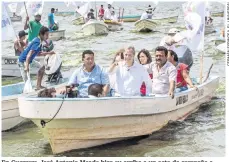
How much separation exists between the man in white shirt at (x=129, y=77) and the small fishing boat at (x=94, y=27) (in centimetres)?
1662

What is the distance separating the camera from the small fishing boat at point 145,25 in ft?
84.6

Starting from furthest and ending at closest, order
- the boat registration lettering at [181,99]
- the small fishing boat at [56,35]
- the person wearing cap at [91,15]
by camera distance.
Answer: the person wearing cap at [91,15], the small fishing boat at [56,35], the boat registration lettering at [181,99]

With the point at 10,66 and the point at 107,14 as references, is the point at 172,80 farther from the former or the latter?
the point at 107,14

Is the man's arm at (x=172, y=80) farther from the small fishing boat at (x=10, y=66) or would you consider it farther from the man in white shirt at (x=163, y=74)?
the small fishing boat at (x=10, y=66)

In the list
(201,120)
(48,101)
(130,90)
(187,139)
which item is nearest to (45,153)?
(48,101)

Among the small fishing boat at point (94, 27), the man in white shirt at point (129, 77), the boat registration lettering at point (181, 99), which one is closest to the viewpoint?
the man in white shirt at point (129, 77)

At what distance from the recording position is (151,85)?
788 cm

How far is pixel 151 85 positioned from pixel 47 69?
2.79 meters

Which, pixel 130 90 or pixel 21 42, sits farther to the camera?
pixel 21 42

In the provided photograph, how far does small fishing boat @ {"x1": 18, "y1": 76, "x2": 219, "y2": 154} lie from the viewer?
684 cm

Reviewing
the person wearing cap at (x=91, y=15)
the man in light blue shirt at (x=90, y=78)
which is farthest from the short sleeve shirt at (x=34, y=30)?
the person wearing cap at (x=91, y=15)

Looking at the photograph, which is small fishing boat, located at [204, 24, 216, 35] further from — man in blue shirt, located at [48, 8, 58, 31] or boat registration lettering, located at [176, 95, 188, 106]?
boat registration lettering, located at [176, 95, 188, 106]

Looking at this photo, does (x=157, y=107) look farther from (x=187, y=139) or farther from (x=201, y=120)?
(x=201, y=120)

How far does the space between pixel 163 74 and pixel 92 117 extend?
1.65 meters
